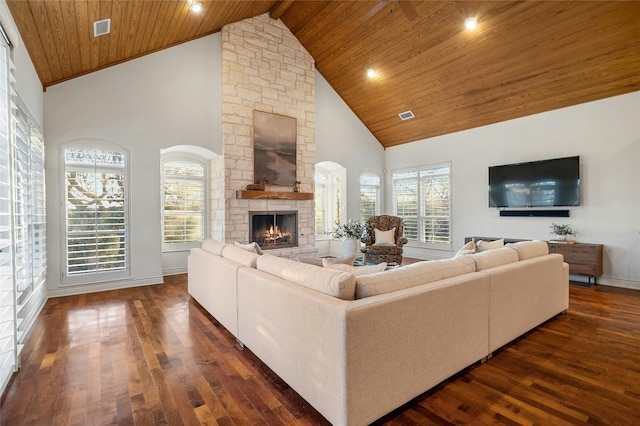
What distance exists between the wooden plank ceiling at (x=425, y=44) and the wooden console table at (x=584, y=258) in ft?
7.65

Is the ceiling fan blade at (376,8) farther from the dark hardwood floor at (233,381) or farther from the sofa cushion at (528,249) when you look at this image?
the dark hardwood floor at (233,381)

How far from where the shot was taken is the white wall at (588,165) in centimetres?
481

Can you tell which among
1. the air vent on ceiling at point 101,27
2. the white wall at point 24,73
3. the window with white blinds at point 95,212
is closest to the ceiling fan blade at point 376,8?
the air vent on ceiling at point 101,27

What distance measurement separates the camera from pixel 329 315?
1745 mm

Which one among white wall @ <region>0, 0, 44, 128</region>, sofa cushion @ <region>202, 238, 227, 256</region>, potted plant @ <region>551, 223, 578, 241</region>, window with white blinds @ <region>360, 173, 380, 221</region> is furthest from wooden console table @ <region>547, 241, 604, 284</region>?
white wall @ <region>0, 0, 44, 128</region>

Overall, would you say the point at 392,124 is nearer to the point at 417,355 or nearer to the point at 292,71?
the point at 292,71

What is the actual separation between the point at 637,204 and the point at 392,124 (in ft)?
15.0

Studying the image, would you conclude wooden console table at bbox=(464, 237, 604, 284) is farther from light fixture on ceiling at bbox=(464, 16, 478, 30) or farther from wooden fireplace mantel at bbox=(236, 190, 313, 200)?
wooden fireplace mantel at bbox=(236, 190, 313, 200)

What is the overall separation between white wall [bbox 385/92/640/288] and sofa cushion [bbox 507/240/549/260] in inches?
97.8

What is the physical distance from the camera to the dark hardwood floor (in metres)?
1.94

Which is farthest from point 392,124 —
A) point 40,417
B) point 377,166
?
point 40,417

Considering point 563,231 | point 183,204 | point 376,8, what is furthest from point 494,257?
point 183,204

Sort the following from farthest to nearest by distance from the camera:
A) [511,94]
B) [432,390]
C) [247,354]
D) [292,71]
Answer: [292,71]
[511,94]
[247,354]
[432,390]

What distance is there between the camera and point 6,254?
8.07 ft
